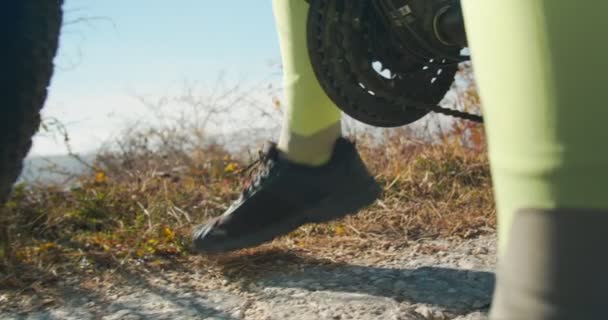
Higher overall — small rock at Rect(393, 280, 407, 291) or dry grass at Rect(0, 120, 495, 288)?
dry grass at Rect(0, 120, 495, 288)

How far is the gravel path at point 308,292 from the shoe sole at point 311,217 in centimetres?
7

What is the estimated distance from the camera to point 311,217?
1593 mm

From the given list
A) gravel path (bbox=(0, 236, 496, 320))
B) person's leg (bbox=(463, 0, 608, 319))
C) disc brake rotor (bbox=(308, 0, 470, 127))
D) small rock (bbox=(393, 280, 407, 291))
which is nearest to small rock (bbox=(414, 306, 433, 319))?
gravel path (bbox=(0, 236, 496, 320))

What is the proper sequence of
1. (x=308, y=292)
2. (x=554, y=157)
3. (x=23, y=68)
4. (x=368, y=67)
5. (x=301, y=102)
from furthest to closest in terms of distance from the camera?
1. (x=301, y=102)
2. (x=308, y=292)
3. (x=368, y=67)
4. (x=23, y=68)
5. (x=554, y=157)

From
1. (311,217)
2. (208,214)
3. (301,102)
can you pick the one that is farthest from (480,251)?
(208,214)

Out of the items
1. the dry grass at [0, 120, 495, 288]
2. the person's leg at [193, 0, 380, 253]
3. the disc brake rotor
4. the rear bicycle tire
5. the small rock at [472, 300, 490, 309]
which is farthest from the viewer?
the dry grass at [0, 120, 495, 288]

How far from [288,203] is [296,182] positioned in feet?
0.17

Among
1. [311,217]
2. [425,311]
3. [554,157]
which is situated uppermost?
[554,157]

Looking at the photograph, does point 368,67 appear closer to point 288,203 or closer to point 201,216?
point 288,203

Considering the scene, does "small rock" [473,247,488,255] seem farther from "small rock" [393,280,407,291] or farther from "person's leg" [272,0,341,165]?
"person's leg" [272,0,341,165]

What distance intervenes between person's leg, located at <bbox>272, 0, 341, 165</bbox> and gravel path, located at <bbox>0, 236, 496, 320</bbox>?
0.91ft

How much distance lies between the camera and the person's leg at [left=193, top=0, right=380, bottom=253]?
156 centimetres

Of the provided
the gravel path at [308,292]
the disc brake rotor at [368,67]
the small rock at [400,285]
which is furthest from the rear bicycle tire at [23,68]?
the small rock at [400,285]

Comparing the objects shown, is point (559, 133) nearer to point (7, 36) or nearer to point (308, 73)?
point (7, 36)
